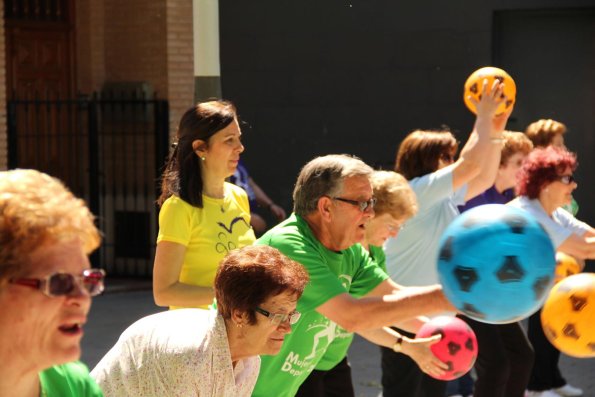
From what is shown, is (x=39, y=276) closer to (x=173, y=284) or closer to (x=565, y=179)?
(x=173, y=284)

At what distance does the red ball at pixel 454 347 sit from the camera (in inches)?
196

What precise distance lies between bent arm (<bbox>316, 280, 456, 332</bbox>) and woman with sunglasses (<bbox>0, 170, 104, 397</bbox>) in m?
2.06

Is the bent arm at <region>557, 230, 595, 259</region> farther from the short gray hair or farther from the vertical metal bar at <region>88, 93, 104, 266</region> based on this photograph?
the vertical metal bar at <region>88, 93, 104, 266</region>

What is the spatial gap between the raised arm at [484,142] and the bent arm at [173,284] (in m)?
2.02

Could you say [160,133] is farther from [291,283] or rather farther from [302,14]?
[291,283]

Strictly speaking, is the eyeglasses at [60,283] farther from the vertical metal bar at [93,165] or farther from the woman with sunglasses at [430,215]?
the vertical metal bar at [93,165]

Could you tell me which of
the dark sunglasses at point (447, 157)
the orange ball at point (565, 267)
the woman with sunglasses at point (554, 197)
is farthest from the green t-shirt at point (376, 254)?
the woman with sunglasses at point (554, 197)

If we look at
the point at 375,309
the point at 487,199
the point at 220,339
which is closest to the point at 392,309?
the point at 375,309

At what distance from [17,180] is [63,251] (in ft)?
0.59

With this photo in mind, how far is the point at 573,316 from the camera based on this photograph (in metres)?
5.24

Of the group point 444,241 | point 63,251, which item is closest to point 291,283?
point 444,241

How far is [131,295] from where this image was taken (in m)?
12.2

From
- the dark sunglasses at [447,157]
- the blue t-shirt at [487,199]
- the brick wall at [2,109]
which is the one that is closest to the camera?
the dark sunglasses at [447,157]

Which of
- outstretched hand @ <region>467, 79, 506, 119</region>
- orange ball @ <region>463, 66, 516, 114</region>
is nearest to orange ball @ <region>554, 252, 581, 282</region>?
orange ball @ <region>463, 66, 516, 114</region>
